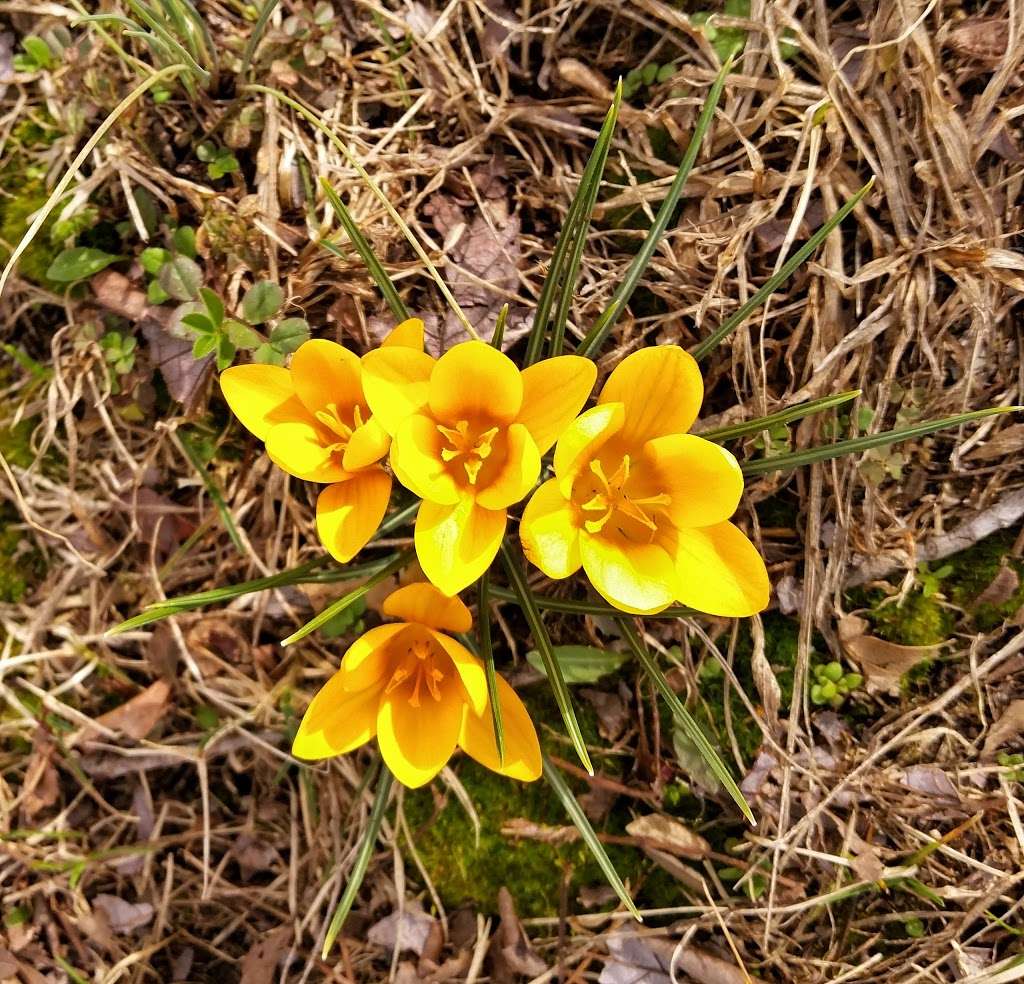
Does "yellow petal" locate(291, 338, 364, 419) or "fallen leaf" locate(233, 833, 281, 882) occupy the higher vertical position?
"yellow petal" locate(291, 338, 364, 419)

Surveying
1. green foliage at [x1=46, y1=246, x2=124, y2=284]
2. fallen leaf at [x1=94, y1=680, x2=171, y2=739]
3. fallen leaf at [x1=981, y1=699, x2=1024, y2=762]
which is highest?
green foliage at [x1=46, y1=246, x2=124, y2=284]

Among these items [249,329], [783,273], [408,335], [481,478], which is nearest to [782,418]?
[783,273]

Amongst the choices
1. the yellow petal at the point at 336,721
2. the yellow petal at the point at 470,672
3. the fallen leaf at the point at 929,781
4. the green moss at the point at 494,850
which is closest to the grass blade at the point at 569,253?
the yellow petal at the point at 470,672

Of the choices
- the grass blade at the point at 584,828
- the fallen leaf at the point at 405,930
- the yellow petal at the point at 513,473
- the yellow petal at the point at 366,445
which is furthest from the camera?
the fallen leaf at the point at 405,930

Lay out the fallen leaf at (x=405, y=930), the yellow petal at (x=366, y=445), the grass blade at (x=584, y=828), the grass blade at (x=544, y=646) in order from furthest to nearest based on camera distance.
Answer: the fallen leaf at (x=405, y=930) → the grass blade at (x=584, y=828) → the grass blade at (x=544, y=646) → the yellow petal at (x=366, y=445)

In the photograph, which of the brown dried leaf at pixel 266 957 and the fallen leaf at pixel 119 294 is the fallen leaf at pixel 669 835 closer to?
the brown dried leaf at pixel 266 957

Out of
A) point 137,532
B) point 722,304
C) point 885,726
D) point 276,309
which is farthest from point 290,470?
point 885,726

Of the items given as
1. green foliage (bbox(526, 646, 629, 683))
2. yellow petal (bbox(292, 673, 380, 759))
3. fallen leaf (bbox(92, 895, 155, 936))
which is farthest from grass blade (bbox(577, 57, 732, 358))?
fallen leaf (bbox(92, 895, 155, 936))

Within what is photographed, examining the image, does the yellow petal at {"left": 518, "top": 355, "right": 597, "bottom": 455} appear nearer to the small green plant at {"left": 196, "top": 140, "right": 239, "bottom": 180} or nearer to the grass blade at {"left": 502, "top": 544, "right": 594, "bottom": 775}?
the grass blade at {"left": 502, "top": 544, "right": 594, "bottom": 775}
